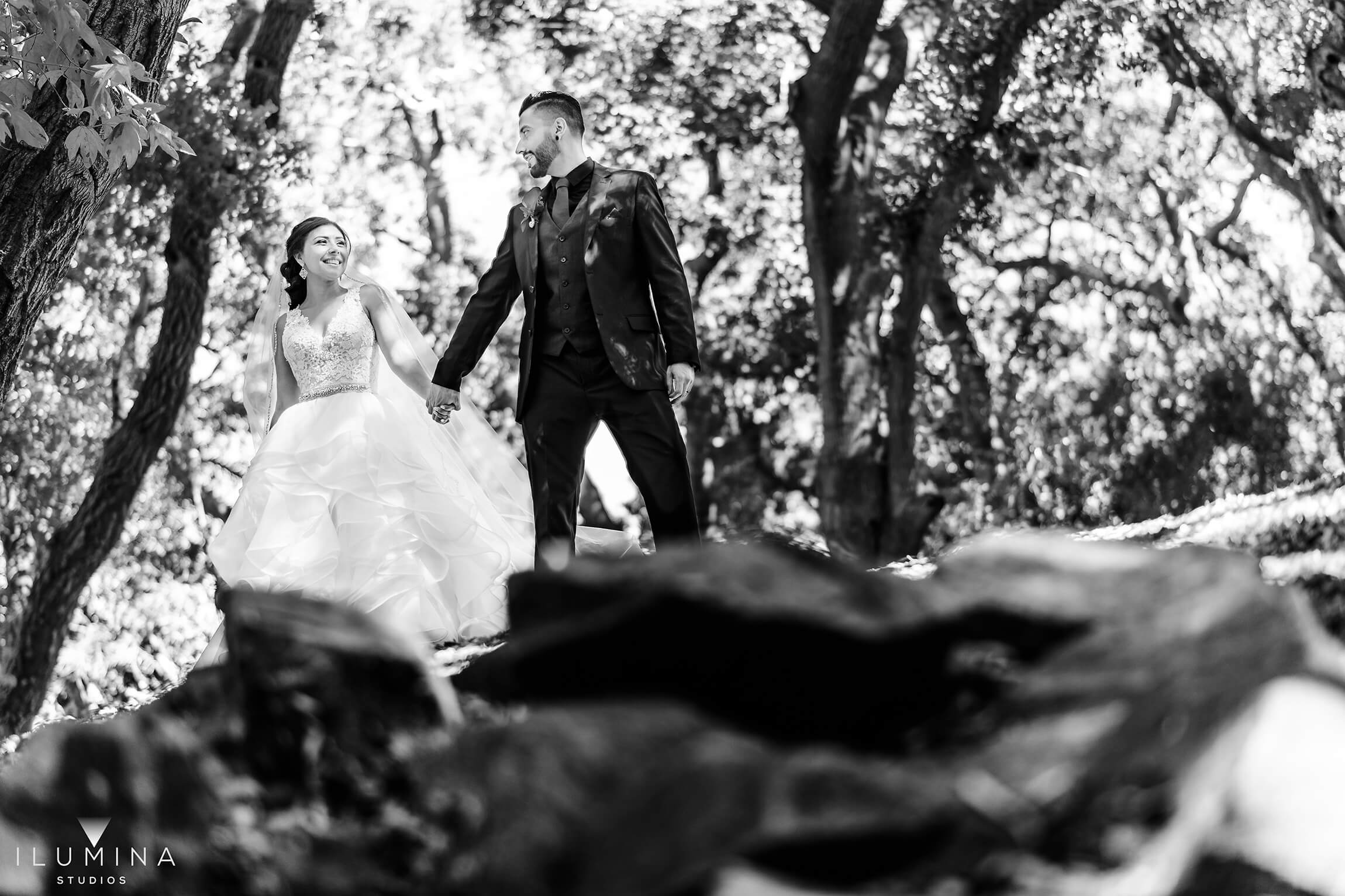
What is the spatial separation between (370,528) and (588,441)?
4.39 ft

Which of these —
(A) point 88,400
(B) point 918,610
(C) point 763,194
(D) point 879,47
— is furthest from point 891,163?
(B) point 918,610

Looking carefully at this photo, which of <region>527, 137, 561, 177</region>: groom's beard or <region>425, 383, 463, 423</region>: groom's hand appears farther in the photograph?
<region>425, 383, 463, 423</region>: groom's hand

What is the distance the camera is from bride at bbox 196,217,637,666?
7.19 metres

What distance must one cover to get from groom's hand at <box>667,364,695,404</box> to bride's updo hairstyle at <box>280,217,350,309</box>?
2.47 m

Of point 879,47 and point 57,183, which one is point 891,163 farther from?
point 57,183

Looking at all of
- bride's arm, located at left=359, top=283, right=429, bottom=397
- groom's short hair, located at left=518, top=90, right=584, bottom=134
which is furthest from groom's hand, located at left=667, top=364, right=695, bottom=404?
bride's arm, located at left=359, top=283, right=429, bottom=397

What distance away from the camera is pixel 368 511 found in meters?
7.41

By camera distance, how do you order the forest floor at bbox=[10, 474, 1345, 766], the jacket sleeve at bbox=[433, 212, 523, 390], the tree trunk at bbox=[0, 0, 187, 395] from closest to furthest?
the forest floor at bbox=[10, 474, 1345, 766]
the tree trunk at bbox=[0, 0, 187, 395]
the jacket sleeve at bbox=[433, 212, 523, 390]

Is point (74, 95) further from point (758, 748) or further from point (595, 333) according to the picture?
point (758, 748)

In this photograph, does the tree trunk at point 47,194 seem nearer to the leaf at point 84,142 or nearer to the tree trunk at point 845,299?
the leaf at point 84,142

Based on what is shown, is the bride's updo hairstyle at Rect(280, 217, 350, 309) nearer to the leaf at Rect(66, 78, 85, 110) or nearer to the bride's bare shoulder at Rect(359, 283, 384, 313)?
the bride's bare shoulder at Rect(359, 283, 384, 313)

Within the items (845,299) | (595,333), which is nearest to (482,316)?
(595,333)

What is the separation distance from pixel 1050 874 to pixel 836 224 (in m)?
12.2

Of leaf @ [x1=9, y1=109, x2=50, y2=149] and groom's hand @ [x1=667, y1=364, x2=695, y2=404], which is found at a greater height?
leaf @ [x1=9, y1=109, x2=50, y2=149]
